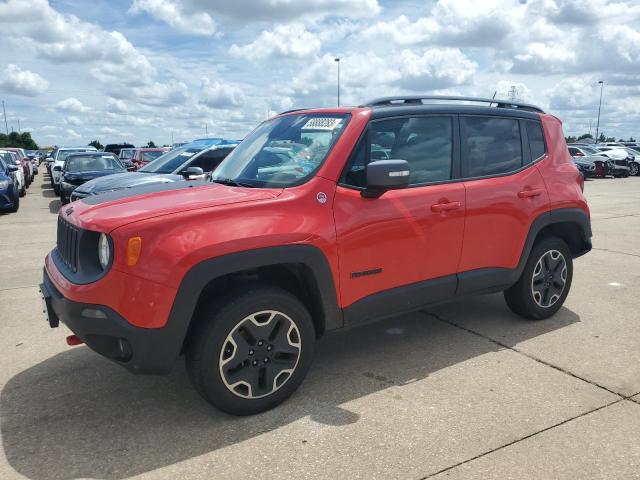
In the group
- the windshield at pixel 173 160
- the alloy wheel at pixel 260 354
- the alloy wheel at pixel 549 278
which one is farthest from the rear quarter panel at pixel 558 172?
the windshield at pixel 173 160

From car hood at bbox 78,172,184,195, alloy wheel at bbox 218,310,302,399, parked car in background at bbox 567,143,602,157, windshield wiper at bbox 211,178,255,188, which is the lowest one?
alloy wheel at bbox 218,310,302,399

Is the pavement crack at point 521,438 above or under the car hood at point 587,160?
under

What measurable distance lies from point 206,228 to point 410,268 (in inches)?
59.0

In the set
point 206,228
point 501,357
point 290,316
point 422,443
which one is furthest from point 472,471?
point 206,228

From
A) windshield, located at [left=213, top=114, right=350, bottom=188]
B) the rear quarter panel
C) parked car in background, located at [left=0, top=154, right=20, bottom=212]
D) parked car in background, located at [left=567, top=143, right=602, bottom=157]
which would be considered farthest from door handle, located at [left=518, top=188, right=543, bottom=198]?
parked car in background, located at [left=567, top=143, right=602, bottom=157]

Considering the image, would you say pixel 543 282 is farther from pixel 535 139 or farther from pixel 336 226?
pixel 336 226

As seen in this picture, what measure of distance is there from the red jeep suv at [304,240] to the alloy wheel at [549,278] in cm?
2

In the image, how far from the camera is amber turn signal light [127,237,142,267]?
271 centimetres

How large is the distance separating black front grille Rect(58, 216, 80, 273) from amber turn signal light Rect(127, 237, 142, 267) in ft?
Answer: 1.58

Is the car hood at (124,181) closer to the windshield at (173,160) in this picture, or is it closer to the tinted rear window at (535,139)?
the windshield at (173,160)

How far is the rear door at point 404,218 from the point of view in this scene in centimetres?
335

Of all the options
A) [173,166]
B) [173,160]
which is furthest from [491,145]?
[173,160]

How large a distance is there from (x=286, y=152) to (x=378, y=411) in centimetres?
180

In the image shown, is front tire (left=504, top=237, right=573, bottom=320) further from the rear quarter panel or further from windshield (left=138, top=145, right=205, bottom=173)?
windshield (left=138, top=145, right=205, bottom=173)
